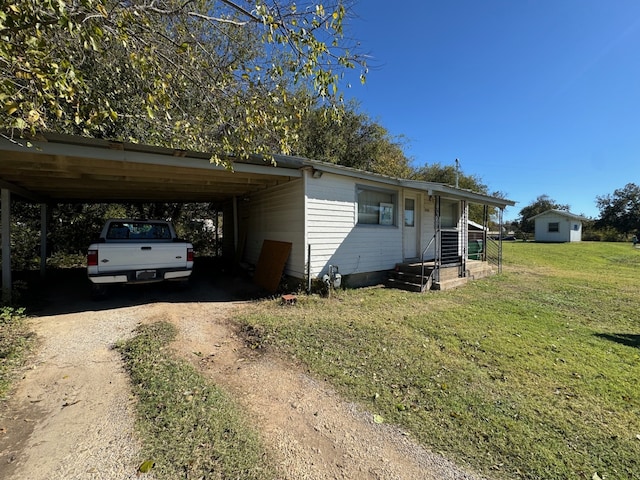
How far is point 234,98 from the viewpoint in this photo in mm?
3883

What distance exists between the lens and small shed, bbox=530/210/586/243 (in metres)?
30.2

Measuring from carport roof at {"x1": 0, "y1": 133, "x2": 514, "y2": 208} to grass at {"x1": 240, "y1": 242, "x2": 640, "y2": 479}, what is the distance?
9.76 feet

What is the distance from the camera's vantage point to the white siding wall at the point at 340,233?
6.96 meters

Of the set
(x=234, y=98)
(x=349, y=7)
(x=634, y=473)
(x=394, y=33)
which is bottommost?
(x=634, y=473)

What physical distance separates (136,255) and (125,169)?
175 centimetres

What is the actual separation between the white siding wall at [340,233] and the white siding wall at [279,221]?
32cm

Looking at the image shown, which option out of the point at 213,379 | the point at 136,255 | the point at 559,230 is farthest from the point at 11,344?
the point at 559,230

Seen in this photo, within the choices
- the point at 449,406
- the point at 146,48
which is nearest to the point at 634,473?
the point at 449,406

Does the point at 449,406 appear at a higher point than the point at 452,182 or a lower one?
lower

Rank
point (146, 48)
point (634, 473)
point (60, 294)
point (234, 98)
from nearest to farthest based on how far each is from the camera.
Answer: point (634, 473) → point (146, 48) → point (234, 98) → point (60, 294)

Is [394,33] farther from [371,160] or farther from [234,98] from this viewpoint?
[371,160]

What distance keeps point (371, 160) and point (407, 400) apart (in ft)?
53.0

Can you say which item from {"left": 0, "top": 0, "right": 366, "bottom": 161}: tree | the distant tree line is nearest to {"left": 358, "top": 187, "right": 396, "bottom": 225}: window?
{"left": 0, "top": 0, "right": 366, "bottom": 161}: tree

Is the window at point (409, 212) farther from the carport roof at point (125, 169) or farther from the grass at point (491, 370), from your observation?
the grass at point (491, 370)
